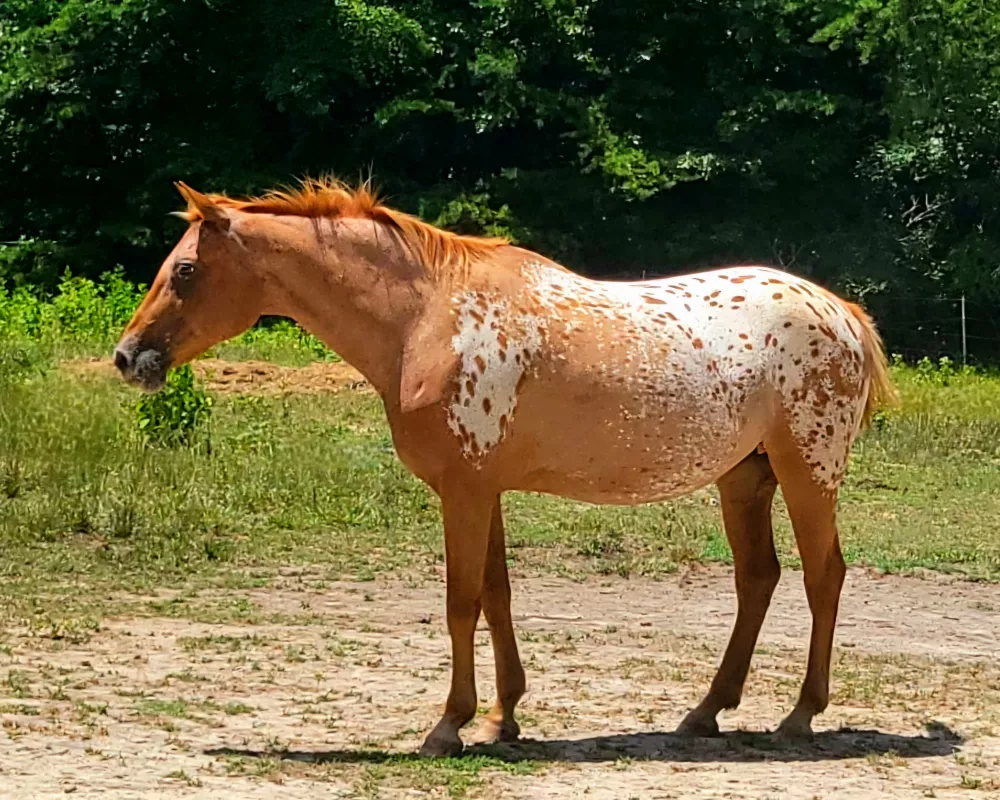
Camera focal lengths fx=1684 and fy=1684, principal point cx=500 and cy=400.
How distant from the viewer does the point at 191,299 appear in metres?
6.04

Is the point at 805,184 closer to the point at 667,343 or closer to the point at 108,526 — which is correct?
the point at 108,526

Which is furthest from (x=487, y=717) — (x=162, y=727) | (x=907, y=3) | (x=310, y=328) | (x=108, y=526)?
(x=907, y=3)

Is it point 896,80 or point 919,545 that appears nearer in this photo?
point 919,545

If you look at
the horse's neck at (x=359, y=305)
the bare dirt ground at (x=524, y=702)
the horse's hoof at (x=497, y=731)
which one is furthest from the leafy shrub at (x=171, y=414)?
the horse's hoof at (x=497, y=731)

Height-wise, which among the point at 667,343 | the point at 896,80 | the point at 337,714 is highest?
the point at 896,80

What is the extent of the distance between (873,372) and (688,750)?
5.69 ft

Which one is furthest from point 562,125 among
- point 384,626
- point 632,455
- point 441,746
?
point 441,746

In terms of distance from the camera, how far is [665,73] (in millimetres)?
A: 26547

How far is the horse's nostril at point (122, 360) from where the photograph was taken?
6.02 meters

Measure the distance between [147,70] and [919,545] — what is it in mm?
Result: 18339

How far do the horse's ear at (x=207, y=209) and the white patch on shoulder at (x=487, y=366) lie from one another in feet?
2.92

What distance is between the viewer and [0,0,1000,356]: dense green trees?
24688mm

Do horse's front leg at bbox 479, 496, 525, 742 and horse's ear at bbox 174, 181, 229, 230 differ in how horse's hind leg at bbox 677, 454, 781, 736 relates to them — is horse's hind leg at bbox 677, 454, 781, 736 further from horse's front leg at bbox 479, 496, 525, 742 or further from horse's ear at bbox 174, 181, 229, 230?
horse's ear at bbox 174, 181, 229, 230

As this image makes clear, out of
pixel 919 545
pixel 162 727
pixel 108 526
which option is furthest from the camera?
pixel 919 545
